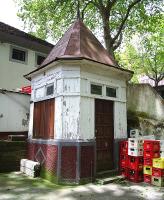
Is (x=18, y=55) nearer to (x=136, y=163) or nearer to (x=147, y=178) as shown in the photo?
(x=136, y=163)

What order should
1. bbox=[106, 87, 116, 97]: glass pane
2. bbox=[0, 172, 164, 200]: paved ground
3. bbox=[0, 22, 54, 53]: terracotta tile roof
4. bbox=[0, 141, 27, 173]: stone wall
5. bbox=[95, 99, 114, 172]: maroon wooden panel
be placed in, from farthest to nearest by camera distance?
bbox=[0, 22, 54, 53]: terracotta tile roof < bbox=[0, 141, 27, 173]: stone wall < bbox=[106, 87, 116, 97]: glass pane < bbox=[95, 99, 114, 172]: maroon wooden panel < bbox=[0, 172, 164, 200]: paved ground

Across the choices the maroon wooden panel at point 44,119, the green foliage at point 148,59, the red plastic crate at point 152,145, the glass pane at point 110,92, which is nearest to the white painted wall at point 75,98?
the glass pane at point 110,92

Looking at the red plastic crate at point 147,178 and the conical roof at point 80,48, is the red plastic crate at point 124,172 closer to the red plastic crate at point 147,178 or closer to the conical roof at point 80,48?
the red plastic crate at point 147,178

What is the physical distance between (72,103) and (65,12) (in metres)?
14.3

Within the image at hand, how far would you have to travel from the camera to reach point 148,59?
35250 mm

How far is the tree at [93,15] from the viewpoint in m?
20.1

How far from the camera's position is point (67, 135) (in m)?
9.41

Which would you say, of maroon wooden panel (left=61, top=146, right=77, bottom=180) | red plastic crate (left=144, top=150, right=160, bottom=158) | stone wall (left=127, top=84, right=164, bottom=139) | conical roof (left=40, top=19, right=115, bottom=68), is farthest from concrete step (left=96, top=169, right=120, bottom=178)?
conical roof (left=40, top=19, right=115, bottom=68)

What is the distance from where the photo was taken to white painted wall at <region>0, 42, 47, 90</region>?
1844 centimetres

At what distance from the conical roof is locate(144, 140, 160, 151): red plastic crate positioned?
360cm

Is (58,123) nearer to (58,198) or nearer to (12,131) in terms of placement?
(58,198)

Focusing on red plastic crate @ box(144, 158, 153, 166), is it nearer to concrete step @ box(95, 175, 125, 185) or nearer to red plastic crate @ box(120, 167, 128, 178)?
red plastic crate @ box(120, 167, 128, 178)

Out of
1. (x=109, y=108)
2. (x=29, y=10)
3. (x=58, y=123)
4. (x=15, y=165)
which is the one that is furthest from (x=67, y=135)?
(x=29, y=10)

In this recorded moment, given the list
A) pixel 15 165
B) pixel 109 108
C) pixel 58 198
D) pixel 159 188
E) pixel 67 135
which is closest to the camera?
pixel 58 198
